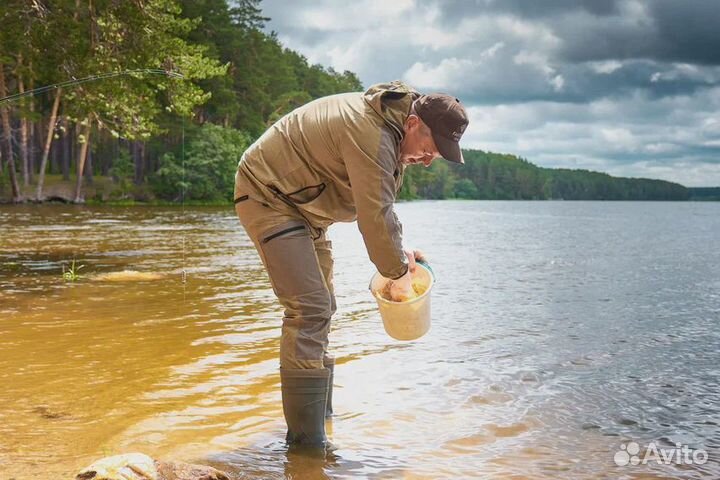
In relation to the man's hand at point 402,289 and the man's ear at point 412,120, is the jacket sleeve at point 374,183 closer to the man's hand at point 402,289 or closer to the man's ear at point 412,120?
the man's ear at point 412,120

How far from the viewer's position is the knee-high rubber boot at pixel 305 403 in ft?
12.8

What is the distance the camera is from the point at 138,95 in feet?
52.3

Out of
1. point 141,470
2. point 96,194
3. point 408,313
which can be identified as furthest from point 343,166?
point 96,194

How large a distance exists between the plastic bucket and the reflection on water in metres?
0.60

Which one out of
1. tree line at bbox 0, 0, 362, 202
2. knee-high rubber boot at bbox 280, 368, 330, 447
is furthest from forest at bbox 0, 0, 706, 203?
knee-high rubber boot at bbox 280, 368, 330, 447

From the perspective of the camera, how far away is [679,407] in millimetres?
5066

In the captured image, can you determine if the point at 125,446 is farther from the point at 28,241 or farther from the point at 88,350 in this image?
the point at 28,241

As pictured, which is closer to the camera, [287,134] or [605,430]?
[287,134]

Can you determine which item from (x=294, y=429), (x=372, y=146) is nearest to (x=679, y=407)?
(x=294, y=429)

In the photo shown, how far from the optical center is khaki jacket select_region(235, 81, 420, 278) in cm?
348

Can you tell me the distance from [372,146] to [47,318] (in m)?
5.23

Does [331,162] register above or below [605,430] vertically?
above

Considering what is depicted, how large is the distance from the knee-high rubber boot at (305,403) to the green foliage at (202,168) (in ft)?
165

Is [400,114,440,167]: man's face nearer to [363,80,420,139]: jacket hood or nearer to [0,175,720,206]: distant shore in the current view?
[363,80,420,139]: jacket hood
